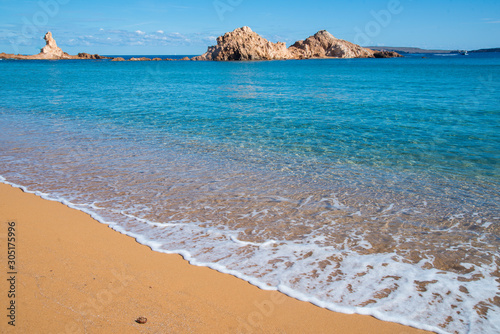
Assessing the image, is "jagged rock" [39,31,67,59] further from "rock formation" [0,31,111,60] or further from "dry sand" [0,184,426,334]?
"dry sand" [0,184,426,334]

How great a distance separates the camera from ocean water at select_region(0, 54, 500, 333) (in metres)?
3.97

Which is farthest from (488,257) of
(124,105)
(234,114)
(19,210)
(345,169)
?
(124,105)

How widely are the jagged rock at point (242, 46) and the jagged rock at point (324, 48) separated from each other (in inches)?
1318

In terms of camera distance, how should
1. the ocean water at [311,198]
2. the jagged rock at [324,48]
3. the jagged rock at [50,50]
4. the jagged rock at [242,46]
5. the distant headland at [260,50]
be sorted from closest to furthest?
1. the ocean water at [311,198]
2. the jagged rock at [242,46]
3. the distant headland at [260,50]
4. the jagged rock at [50,50]
5. the jagged rock at [324,48]

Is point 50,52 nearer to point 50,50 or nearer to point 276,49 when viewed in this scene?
point 50,50

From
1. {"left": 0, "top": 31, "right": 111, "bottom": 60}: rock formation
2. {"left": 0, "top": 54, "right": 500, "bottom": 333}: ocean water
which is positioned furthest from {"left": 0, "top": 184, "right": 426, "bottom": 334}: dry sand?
{"left": 0, "top": 31, "right": 111, "bottom": 60}: rock formation

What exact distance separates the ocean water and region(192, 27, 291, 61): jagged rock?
118548mm

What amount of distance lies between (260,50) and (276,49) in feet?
46.6

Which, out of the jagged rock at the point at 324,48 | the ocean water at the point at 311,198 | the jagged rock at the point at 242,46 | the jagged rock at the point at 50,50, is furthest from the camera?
the jagged rock at the point at 324,48

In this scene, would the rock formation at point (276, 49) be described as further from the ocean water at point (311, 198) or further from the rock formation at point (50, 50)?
the ocean water at point (311, 198)

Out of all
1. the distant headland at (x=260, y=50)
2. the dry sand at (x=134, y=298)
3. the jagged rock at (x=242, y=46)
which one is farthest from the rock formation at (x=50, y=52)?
the dry sand at (x=134, y=298)

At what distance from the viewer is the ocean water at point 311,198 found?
156 inches

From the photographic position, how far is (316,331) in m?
3.24

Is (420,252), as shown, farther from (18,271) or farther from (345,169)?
(18,271)
